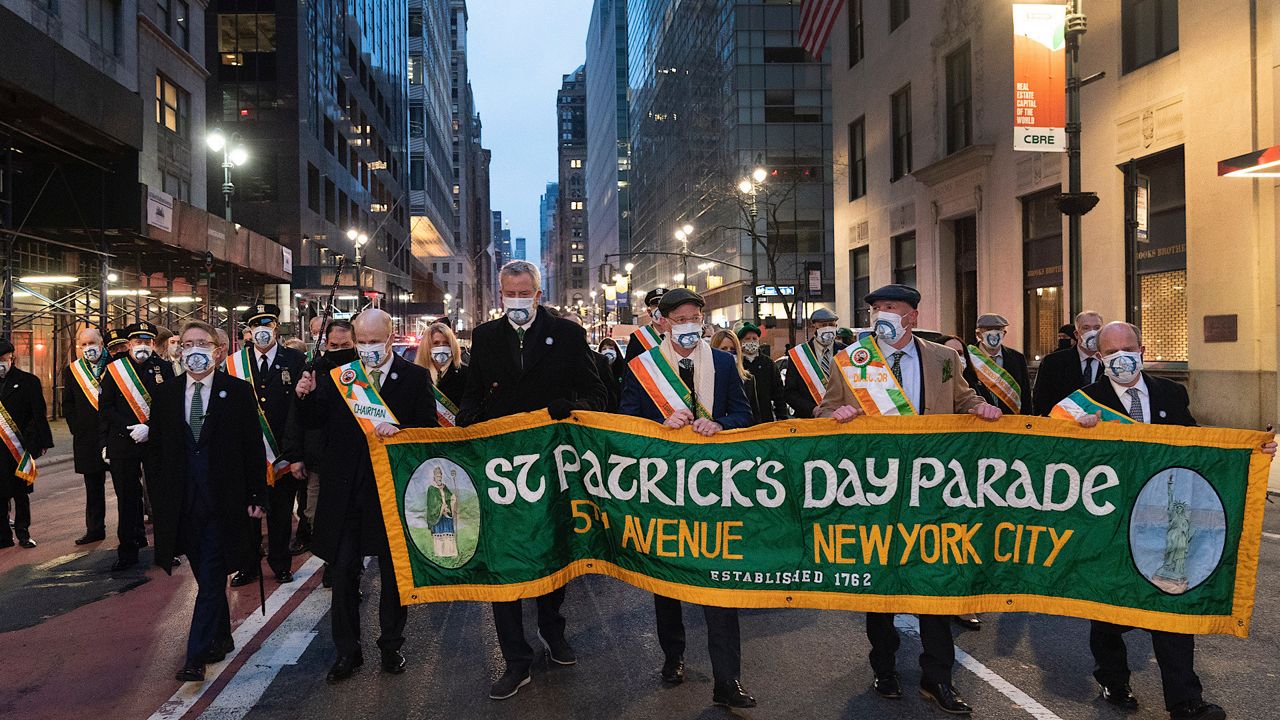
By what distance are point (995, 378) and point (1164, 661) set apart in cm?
465

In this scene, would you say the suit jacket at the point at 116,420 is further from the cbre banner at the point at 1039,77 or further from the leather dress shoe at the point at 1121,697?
the cbre banner at the point at 1039,77

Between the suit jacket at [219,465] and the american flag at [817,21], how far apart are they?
2542 cm

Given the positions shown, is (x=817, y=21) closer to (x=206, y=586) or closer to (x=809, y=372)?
(x=809, y=372)

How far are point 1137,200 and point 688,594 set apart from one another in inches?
593

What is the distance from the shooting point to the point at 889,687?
489cm

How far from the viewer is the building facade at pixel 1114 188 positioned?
16.4m

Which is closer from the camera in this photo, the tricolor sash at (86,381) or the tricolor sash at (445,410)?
the tricolor sash at (445,410)

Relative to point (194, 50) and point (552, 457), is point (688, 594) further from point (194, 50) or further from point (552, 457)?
point (194, 50)

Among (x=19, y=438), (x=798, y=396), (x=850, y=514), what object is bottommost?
(x=850, y=514)

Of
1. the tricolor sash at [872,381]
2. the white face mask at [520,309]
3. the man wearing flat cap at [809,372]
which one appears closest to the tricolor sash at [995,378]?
the man wearing flat cap at [809,372]

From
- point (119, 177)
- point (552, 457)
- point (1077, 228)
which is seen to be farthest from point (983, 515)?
point (119, 177)

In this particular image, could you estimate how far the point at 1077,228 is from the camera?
15.5 meters

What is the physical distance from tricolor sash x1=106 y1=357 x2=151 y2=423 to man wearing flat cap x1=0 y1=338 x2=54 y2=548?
114 centimetres

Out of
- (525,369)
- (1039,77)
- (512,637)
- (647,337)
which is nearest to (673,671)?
(512,637)
